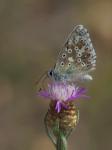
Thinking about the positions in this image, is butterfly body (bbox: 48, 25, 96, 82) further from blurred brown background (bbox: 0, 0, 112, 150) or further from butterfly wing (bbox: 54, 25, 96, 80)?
blurred brown background (bbox: 0, 0, 112, 150)

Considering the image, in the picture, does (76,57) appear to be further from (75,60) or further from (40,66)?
(40,66)

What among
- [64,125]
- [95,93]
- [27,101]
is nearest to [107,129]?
[95,93]

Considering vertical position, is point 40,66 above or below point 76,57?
above

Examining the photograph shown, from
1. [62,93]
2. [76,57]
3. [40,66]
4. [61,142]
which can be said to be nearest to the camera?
[61,142]

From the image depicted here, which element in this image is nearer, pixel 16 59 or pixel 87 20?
pixel 16 59

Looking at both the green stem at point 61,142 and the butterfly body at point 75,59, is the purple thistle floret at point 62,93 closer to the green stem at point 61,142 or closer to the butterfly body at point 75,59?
the butterfly body at point 75,59

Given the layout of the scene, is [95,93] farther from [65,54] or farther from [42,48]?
[65,54]

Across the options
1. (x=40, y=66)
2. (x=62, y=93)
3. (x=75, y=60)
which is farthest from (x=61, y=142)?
(x=40, y=66)
